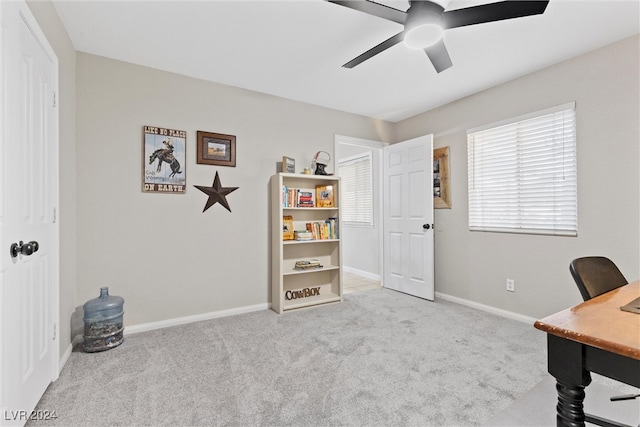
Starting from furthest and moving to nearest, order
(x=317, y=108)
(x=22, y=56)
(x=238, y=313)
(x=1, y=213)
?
(x=317, y=108) < (x=238, y=313) < (x=22, y=56) < (x=1, y=213)

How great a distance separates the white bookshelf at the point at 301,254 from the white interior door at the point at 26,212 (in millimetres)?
1935

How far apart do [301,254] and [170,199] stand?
1.65 metres

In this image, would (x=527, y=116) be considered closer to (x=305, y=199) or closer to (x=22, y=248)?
(x=305, y=199)

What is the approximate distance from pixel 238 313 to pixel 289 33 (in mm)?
2793

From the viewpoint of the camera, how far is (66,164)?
2373 millimetres

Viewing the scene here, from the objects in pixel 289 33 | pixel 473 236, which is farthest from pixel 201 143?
pixel 473 236

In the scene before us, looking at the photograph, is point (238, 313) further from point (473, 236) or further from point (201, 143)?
point (473, 236)

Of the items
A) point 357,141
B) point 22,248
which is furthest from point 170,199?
point 357,141

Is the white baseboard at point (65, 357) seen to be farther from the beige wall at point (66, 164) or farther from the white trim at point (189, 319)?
the white trim at point (189, 319)

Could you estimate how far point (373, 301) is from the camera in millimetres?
3885

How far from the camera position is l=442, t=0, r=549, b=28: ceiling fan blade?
1647 mm

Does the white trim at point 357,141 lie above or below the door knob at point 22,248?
above

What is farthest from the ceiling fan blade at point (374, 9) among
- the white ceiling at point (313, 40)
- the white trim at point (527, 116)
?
the white trim at point (527, 116)

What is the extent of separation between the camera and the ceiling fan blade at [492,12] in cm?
165
